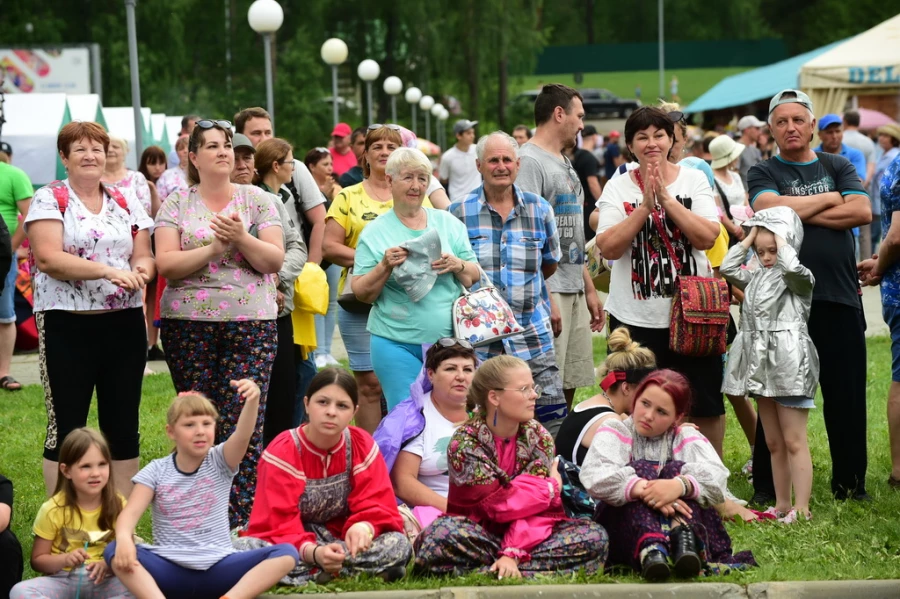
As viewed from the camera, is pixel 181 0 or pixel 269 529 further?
pixel 181 0

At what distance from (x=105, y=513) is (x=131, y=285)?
110cm

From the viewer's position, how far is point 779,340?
19.4 ft

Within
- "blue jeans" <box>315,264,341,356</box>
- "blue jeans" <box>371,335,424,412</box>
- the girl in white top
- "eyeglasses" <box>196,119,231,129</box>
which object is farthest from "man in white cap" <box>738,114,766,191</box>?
the girl in white top

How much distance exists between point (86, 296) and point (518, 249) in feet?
7.60

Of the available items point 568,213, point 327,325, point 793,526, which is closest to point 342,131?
point 327,325

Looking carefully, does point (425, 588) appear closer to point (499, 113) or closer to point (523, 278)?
point (523, 278)

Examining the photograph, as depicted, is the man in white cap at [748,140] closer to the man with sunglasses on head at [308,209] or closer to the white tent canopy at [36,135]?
the white tent canopy at [36,135]

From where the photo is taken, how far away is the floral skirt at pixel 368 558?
507cm

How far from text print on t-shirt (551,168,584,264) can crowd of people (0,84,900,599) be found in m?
0.02

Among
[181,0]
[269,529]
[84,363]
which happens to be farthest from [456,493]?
[181,0]

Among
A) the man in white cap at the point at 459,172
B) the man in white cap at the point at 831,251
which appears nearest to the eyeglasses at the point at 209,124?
the man in white cap at the point at 831,251

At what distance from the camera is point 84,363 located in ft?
18.5

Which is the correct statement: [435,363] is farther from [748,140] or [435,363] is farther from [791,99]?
[748,140]

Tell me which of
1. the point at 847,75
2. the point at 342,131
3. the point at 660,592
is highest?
the point at 847,75
